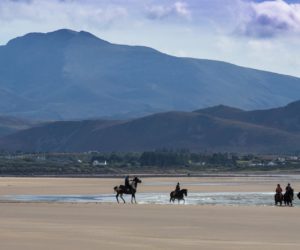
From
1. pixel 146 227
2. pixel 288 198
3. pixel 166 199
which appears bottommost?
pixel 146 227

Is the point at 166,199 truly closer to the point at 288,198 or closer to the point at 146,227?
the point at 288,198

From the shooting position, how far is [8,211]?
106 ft

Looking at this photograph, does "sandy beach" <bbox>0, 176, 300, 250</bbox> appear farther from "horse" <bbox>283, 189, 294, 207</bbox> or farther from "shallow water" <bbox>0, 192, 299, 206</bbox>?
"shallow water" <bbox>0, 192, 299, 206</bbox>

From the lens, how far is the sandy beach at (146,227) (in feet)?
68.8

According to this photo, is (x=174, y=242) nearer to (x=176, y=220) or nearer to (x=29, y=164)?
(x=176, y=220)

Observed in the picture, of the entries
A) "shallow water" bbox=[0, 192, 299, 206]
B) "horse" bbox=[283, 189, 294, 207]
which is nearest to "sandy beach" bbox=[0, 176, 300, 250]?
"horse" bbox=[283, 189, 294, 207]

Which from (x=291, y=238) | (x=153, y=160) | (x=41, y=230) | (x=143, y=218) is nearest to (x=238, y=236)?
(x=291, y=238)

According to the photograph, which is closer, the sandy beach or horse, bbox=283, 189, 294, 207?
the sandy beach

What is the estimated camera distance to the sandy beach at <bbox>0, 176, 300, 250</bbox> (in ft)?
68.8

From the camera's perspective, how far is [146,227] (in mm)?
25906

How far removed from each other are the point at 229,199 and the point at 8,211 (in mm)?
15762

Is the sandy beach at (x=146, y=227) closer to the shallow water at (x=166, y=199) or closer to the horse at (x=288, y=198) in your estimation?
the horse at (x=288, y=198)

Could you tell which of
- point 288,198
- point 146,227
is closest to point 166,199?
point 288,198

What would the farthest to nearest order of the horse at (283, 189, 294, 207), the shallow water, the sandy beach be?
1. the shallow water
2. the horse at (283, 189, 294, 207)
3. the sandy beach
